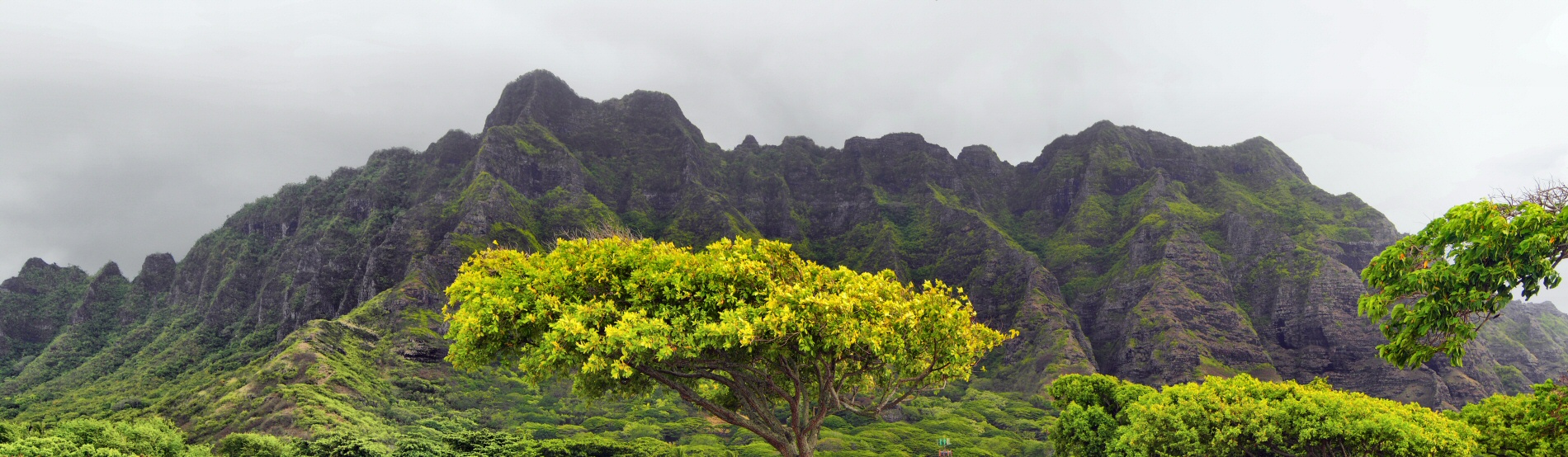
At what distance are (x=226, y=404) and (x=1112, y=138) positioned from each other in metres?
188

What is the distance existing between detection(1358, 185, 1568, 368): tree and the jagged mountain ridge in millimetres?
68281

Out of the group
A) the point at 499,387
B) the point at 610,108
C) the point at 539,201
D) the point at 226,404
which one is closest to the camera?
the point at 226,404

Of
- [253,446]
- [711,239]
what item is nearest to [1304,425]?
[253,446]

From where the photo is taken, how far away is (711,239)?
13925cm

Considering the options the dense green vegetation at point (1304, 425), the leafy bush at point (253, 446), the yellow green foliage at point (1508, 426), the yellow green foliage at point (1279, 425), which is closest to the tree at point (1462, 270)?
the yellow green foliage at point (1508, 426)

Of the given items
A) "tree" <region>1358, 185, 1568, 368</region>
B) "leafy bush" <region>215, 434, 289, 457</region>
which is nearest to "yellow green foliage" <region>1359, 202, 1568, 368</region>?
"tree" <region>1358, 185, 1568, 368</region>

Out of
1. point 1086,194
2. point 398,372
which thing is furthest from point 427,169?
point 1086,194

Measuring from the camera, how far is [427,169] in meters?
164

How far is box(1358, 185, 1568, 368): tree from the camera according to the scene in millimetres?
8969

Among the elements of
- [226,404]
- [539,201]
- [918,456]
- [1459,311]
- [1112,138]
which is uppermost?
[1112,138]

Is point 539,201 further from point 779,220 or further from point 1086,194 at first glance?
point 1086,194

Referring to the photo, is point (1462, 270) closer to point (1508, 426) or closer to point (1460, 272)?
point (1460, 272)

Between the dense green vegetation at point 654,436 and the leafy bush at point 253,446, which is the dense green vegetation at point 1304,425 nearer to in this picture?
the dense green vegetation at point 654,436

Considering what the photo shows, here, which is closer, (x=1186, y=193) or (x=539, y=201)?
(x=539, y=201)
